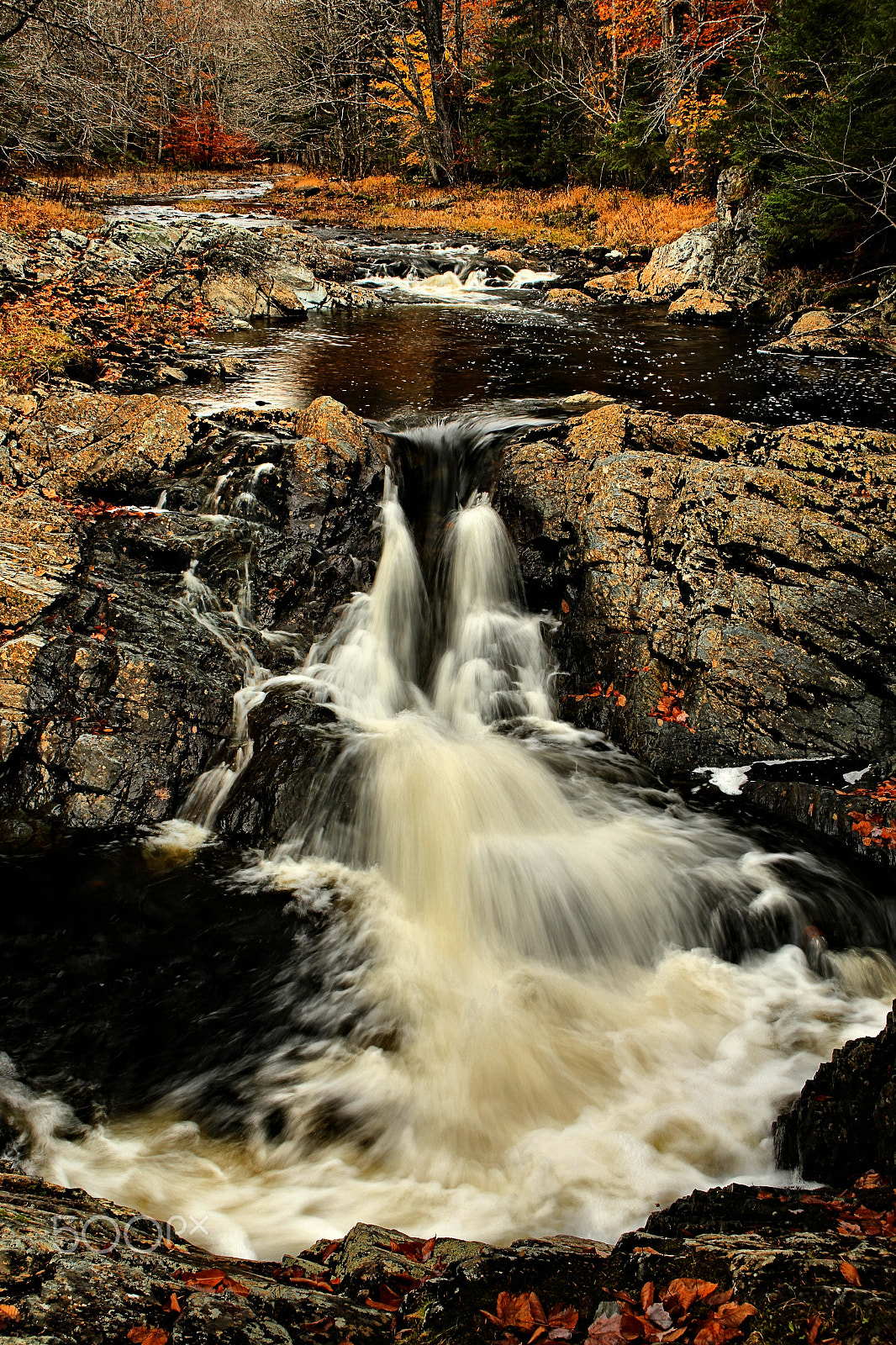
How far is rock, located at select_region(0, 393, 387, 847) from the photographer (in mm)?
5754

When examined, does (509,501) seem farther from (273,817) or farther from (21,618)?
(21,618)

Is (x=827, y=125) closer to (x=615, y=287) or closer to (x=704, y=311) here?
(x=704, y=311)

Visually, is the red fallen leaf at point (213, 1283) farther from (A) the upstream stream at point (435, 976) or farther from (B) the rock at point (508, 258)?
(B) the rock at point (508, 258)

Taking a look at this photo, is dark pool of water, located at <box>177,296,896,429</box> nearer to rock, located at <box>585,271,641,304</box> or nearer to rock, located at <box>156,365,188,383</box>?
rock, located at <box>156,365,188,383</box>

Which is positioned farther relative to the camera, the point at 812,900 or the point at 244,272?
the point at 244,272

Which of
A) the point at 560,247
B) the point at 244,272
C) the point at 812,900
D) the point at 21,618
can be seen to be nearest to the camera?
the point at 812,900

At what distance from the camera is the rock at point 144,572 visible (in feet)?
18.9

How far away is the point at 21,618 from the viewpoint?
6.16 meters

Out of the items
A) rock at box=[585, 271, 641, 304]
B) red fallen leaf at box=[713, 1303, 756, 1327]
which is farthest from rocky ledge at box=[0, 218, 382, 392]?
red fallen leaf at box=[713, 1303, 756, 1327]

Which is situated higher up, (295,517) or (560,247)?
(560,247)

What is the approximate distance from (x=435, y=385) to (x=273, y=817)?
7.60 m

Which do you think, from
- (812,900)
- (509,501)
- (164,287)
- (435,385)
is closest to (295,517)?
(509,501)

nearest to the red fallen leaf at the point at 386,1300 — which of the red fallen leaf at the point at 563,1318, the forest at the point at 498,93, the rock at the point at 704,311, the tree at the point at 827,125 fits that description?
the red fallen leaf at the point at 563,1318

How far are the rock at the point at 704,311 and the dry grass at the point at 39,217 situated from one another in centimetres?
1286
